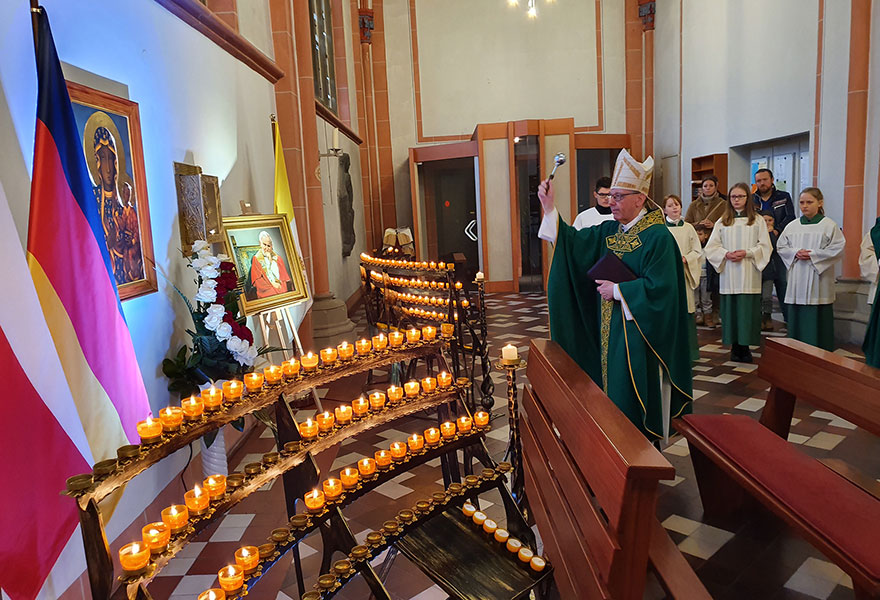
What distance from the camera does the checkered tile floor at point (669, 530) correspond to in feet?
8.43

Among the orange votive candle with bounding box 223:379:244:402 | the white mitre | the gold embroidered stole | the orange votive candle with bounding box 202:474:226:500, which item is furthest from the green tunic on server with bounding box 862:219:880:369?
the orange votive candle with bounding box 202:474:226:500

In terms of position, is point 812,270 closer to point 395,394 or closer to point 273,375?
point 395,394

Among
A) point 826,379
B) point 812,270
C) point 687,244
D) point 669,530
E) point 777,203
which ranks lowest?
point 669,530

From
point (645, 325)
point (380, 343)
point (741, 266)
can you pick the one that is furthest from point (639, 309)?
point (741, 266)

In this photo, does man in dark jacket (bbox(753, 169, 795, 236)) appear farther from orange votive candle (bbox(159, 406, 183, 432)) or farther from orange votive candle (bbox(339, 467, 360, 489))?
orange votive candle (bbox(159, 406, 183, 432))

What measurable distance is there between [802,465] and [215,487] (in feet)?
7.33

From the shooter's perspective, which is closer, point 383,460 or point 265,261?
point 383,460

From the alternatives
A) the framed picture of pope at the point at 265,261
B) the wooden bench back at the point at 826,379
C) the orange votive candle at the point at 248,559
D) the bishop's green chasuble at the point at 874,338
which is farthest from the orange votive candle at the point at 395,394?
the bishop's green chasuble at the point at 874,338

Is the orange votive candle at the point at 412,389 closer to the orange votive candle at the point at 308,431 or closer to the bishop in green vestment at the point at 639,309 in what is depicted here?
the orange votive candle at the point at 308,431

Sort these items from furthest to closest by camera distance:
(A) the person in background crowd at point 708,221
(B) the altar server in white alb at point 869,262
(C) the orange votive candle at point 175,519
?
(A) the person in background crowd at point 708,221
(B) the altar server in white alb at point 869,262
(C) the orange votive candle at point 175,519

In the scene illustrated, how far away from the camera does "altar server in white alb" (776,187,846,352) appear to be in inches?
227

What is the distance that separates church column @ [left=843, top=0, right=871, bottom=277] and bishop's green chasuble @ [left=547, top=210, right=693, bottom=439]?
448cm

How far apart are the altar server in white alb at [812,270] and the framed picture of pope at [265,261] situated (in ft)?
15.6

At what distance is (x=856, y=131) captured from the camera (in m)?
6.40
